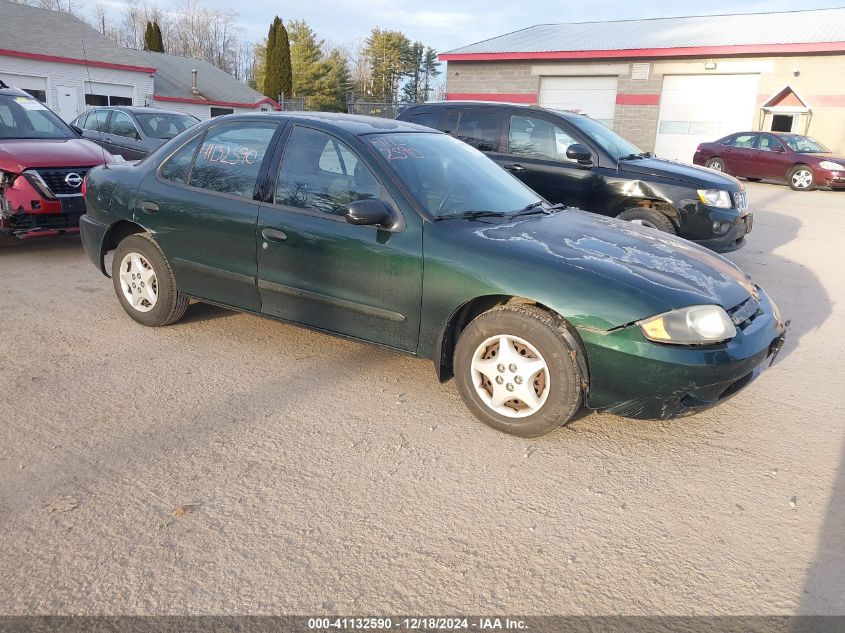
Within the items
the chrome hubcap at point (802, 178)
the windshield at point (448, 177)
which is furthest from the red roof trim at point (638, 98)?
the windshield at point (448, 177)

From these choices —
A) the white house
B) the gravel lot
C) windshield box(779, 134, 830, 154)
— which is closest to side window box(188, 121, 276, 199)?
the gravel lot

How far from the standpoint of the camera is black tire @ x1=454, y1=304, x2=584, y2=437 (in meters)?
3.25

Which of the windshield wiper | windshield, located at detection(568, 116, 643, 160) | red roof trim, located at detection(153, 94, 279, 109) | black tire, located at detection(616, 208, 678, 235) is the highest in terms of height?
red roof trim, located at detection(153, 94, 279, 109)

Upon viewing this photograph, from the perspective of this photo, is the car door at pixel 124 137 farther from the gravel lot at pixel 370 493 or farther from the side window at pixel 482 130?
the gravel lot at pixel 370 493

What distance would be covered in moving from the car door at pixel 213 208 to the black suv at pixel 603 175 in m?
3.98

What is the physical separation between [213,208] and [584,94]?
26.6 metres

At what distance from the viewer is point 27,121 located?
7895 mm

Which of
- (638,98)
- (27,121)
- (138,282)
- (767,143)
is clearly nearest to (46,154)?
(27,121)

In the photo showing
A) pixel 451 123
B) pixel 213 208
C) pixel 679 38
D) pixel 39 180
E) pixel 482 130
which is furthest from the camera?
pixel 679 38

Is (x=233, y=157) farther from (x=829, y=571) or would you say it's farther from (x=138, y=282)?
(x=829, y=571)

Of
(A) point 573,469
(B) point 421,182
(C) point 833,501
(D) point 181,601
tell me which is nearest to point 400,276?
(B) point 421,182

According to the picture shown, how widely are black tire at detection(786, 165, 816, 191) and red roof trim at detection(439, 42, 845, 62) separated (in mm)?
8408

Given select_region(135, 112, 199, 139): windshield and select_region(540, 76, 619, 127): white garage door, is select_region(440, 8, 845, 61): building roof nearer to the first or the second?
select_region(540, 76, 619, 127): white garage door

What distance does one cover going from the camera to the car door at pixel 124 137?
11.4m
